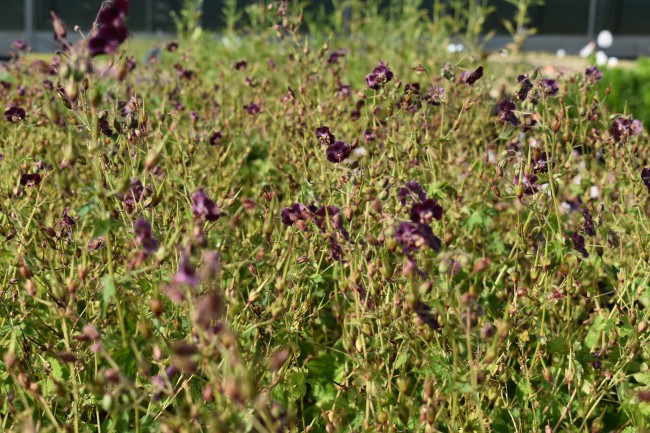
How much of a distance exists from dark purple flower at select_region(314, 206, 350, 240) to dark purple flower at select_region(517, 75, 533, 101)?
71 cm

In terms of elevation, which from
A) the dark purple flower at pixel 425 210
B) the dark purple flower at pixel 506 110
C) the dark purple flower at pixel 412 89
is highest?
the dark purple flower at pixel 412 89

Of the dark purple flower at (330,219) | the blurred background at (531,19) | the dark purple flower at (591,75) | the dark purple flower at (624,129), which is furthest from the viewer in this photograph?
the blurred background at (531,19)

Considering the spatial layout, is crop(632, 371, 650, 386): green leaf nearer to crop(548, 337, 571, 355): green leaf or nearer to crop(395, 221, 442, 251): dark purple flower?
crop(548, 337, 571, 355): green leaf

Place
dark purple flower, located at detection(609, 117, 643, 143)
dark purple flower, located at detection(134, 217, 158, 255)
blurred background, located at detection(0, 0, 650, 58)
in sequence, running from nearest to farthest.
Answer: dark purple flower, located at detection(134, 217, 158, 255)
dark purple flower, located at detection(609, 117, 643, 143)
blurred background, located at detection(0, 0, 650, 58)

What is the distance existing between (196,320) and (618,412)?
5.90 feet

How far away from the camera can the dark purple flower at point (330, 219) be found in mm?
1973

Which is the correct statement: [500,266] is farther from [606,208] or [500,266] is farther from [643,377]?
[643,377]

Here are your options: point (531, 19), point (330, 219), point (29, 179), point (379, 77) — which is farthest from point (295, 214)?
point (531, 19)

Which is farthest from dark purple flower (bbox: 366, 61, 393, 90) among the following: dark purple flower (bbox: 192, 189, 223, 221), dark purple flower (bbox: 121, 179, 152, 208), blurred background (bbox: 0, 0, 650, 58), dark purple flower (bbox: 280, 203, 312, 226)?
blurred background (bbox: 0, 0, 650, 58)

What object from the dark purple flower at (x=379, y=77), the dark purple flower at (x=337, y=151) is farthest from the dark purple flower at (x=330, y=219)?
the dark purple flower at (x=379, y=77)

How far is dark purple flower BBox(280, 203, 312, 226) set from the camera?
2.02m

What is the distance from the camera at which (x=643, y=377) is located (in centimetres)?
217

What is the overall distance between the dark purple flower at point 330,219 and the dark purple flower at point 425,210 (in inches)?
9.0

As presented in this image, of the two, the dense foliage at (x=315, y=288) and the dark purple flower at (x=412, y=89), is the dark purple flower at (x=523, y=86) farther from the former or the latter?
the dark purple flower at (x=412, y=89)
